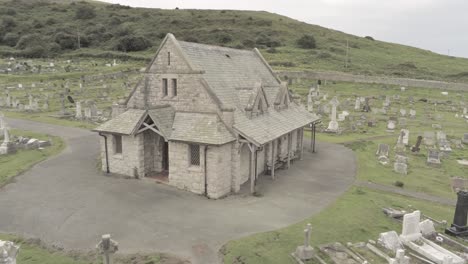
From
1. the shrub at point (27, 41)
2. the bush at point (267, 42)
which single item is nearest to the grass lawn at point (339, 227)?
the bush at point (267, 42)

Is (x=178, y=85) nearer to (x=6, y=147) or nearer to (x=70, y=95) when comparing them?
(x=6, y=147)

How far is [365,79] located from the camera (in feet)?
249

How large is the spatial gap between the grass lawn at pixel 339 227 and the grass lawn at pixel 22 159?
16365 millimetres

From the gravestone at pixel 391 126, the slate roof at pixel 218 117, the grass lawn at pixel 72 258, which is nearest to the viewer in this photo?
the grass lawn at pixel 72 258

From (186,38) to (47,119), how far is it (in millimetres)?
80540

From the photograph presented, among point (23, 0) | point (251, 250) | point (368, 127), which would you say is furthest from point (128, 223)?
point (23, 0)

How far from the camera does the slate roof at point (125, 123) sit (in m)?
21.7

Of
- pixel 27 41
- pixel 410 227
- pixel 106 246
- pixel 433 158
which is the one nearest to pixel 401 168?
Answer: pixel 433 158

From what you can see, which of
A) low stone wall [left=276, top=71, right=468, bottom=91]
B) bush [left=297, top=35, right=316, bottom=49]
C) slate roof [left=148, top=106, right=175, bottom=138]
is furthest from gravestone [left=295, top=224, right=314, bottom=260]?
bush [left=297, top=35, right=316, bottom=49]

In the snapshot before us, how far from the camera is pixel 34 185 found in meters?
21.1

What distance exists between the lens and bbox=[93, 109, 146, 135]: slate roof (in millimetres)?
21719

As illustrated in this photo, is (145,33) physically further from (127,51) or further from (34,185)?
(34,185)

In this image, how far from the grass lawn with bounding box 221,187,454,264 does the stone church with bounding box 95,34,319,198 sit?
16.6ft

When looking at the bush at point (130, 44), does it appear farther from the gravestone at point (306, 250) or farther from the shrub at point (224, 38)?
the gravestone at point (306, 250)
